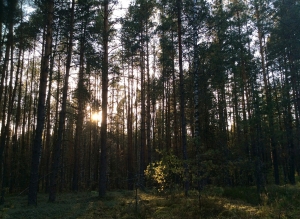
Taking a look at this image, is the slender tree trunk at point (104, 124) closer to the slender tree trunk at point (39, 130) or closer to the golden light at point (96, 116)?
the slender tree trunk at point (39, 130)

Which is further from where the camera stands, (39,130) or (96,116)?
(96,116)

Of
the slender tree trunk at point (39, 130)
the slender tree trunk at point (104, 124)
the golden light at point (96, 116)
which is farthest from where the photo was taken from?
the golden light at point (96, 116)

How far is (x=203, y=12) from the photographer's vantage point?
12906mm

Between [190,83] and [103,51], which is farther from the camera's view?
[190,83]

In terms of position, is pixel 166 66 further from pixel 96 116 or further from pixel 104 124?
pixel 96 116

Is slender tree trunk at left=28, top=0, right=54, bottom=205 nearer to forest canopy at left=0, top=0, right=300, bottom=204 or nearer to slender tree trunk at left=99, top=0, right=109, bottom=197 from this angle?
forest canopy at left=0, top=0, right=300, bottom=204

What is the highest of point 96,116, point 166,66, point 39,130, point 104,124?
point 166,66

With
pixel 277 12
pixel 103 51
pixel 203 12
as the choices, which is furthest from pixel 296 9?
pixel 103 51

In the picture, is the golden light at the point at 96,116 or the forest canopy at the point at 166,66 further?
the golden light at the point at 96,116

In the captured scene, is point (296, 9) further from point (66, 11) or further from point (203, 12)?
point (66, 11)

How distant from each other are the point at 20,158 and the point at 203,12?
18327 mm

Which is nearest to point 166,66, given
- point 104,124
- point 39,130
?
point 104,124

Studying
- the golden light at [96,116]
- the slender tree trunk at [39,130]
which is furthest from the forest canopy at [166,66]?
the golden light at [96,116]

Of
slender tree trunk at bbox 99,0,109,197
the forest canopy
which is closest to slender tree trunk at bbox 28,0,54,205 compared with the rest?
the forest canopy
